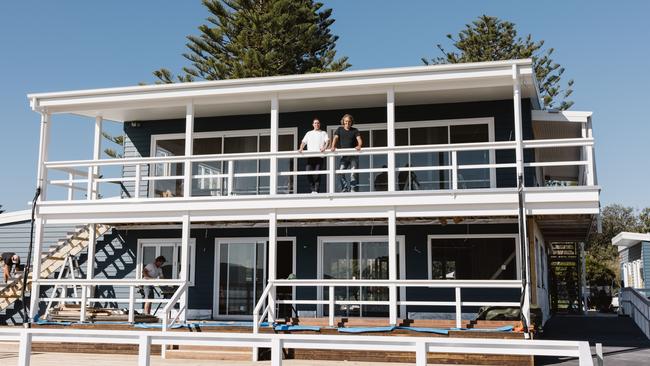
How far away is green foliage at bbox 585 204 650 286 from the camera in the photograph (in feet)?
135

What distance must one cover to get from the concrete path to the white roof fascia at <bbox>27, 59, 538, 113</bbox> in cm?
540

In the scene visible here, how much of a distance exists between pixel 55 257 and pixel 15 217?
167 inches

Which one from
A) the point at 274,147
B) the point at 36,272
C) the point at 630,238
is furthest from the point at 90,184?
the point at 630,238

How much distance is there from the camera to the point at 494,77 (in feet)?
45.1

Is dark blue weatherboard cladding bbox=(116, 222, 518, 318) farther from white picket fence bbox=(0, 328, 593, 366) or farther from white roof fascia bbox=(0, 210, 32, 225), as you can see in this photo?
white picket fence bbox=(0, 328, 593, 366)

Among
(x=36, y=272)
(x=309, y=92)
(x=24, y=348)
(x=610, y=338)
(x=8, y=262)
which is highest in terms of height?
(x=309, y=92)

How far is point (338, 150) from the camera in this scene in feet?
46.6

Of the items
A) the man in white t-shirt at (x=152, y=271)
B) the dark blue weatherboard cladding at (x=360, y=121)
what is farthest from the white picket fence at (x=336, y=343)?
the dark blue weatherboard cladding at (x=360, y=121)

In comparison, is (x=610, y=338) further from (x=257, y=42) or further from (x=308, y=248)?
(x=257, y=42)

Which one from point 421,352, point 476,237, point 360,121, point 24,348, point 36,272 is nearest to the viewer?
point 421,352

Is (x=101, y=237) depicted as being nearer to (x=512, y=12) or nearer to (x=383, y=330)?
(x=383, y=330)

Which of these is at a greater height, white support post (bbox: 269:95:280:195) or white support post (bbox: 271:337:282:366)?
white support post (bbox: 269:95:280:195)

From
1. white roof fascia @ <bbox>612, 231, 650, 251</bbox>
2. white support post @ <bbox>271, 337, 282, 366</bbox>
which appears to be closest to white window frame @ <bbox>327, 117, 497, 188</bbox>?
white support post @ <bbox>271, 337, 282, 366</bbox>

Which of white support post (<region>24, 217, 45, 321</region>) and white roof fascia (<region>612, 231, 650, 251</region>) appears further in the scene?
white roof fascia (<region>612, 231, 650, 251</region>)
